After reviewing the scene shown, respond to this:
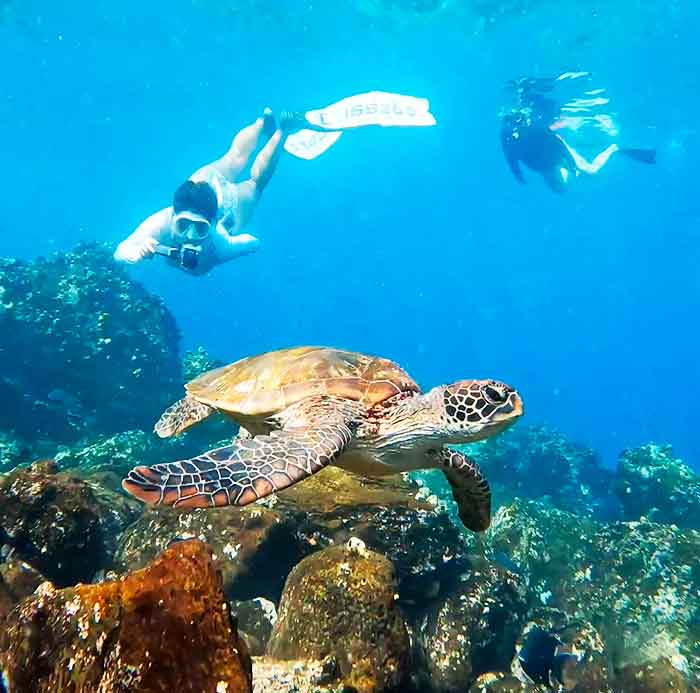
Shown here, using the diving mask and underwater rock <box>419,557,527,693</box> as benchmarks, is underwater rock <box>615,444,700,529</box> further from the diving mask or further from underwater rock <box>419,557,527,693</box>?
the diving mask

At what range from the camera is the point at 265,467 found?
308 cm

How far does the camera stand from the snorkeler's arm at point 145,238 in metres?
10.9

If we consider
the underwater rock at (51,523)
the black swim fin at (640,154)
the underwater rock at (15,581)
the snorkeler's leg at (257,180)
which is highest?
the black swim fin at (640,154)

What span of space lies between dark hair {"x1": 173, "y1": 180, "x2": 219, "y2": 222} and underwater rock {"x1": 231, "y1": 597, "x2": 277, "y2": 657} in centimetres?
813

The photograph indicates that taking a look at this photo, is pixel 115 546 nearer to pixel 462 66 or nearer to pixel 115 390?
pixel 115 390

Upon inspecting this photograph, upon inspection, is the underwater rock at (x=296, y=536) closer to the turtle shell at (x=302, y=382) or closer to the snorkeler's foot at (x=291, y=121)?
the turtle shell at (x=302, y=382)

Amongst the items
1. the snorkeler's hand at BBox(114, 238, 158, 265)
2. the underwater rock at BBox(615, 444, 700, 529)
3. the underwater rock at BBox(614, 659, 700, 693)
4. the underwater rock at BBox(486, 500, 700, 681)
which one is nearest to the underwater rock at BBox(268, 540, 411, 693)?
the underwater rock at BBox(614, 659, 700, 693)

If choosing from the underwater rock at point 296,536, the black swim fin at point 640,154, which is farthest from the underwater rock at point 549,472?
the black swim fin at point 640,154

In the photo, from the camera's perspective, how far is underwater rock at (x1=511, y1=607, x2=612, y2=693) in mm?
5008

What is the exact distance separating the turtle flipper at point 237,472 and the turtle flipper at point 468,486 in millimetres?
1289

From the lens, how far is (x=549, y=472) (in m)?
16.5

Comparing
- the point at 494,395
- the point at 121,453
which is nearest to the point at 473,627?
the point at 494,395

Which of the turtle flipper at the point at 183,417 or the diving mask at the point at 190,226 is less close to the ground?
the diving mask at the point at 190,226

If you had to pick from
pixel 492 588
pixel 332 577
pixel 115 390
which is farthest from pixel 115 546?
pixel 115 390
